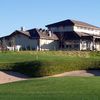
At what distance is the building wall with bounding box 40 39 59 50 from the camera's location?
8204 cm

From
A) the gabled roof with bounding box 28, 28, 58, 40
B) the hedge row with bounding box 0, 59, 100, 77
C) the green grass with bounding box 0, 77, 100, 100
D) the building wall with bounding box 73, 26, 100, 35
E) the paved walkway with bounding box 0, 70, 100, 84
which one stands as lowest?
the paved walkway with bounding box 0, 70, 100, 84

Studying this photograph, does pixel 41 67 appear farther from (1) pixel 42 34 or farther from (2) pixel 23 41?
(2) pixel 23 41

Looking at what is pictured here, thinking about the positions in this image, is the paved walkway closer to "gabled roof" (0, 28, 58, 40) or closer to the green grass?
the green grass

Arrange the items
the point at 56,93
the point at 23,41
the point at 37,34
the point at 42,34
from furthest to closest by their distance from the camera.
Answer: the point at 23,41 → the point at 42,34 → the point at 37,34 → the point at 56,93

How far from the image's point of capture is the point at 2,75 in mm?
33406

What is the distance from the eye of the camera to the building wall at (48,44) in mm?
82037

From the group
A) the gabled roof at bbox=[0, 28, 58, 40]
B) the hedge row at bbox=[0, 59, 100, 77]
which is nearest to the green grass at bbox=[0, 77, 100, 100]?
the hedge row at bbox=[0, 59, 100, 77]

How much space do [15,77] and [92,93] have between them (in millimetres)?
16397

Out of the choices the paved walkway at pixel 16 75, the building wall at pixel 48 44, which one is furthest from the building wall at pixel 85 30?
the paved walkway at pixel 16 75

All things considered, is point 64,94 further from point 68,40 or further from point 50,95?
point 68,40

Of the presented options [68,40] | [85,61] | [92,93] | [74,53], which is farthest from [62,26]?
[92,93]

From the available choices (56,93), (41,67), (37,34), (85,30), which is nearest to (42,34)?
(37,34)

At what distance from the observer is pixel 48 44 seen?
274ft

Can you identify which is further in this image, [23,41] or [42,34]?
[23,41]
